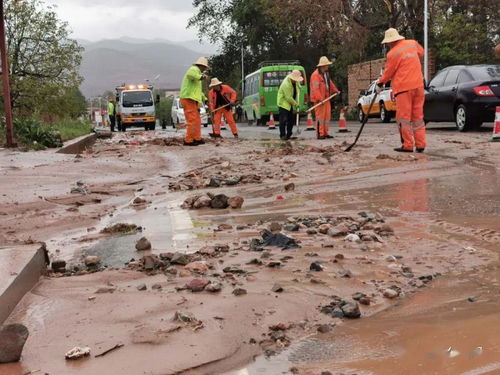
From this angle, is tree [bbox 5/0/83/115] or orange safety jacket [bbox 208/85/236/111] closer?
orange safety jacket [bbox 208/85/236/111]

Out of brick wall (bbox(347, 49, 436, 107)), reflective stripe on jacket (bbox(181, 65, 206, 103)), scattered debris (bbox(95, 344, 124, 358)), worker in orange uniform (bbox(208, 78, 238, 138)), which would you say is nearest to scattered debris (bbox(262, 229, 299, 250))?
scattered debris (bbox(95, 344, 124, 358))

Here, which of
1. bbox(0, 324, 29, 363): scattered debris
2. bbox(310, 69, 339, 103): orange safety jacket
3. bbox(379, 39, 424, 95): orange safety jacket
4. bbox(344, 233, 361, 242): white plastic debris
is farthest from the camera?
bbox(310, 69, 339, 103): orange safety jacket

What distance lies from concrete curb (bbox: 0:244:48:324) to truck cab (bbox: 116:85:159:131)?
28559 mm

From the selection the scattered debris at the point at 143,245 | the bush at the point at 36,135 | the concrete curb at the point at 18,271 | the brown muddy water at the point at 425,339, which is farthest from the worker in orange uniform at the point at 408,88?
the bush at the point at 36,135

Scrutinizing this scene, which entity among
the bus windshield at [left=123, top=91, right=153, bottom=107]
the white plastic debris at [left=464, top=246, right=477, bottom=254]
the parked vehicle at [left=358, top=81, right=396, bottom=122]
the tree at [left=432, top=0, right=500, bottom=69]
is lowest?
the white plastic debris at [left=464, top=246, right=477, bottom=254]

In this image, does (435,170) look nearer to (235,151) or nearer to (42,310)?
(235,151)

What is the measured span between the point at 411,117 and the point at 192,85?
5500 millimetres

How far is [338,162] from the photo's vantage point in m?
8.87

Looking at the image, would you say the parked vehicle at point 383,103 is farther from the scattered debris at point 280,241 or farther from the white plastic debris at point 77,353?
the white plastic debris at point 77,353

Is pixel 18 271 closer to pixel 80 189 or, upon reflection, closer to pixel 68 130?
pixel 80 189

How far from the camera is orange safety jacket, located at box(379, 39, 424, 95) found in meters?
9.49

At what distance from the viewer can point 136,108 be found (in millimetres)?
32062

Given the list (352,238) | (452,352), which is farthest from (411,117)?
(452,352)

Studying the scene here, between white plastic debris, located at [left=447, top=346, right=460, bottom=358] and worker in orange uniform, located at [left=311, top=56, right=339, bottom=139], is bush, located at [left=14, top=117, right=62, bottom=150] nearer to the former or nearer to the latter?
worker in orange uniform, located at [left=311, top=56, right=339, bottom=139]
